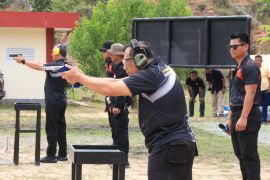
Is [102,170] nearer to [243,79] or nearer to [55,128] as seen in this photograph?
[55,128]

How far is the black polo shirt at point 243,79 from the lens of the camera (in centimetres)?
846

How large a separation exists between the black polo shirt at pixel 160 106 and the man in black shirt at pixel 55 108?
5.52 meters

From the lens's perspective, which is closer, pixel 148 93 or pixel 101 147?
pixel 148 93

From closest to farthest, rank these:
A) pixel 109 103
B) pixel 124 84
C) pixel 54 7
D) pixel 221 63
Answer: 1. pixel 124 84
2. pixel 109 103
3. pixel 221 63
4. pixel 54 7

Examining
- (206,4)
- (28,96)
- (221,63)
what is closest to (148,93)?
(221,63)

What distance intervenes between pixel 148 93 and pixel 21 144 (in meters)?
8.83

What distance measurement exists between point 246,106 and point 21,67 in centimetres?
1839

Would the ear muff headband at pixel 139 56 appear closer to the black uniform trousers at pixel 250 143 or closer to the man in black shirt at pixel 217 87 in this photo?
the black uniform trousers at pixel 250 143

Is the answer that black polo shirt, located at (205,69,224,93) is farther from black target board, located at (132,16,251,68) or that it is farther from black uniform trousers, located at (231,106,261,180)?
black uniform trousers, located at (231,106,261,180)

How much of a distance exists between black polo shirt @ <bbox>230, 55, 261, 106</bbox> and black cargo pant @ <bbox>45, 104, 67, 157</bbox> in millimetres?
4135

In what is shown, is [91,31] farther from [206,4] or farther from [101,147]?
[206,4]

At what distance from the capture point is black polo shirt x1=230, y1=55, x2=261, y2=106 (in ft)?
27.8

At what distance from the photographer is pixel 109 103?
11.3 metres

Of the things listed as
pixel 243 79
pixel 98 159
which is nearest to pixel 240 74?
pixel 243 79
